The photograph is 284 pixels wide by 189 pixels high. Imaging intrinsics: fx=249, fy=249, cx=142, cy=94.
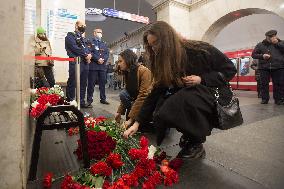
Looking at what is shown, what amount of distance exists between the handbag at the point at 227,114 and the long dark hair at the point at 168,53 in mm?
390

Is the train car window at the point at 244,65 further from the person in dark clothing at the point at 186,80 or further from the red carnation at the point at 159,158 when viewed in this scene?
the red carnation at the point at 159,158

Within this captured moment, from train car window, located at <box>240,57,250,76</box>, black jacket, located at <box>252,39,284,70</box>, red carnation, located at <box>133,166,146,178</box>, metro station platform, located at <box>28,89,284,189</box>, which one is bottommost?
metro station platform, located at <box>28,89,284,189</box>

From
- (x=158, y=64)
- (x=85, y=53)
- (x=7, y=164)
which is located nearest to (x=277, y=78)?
(x=85, y=53)

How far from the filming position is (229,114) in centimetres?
206

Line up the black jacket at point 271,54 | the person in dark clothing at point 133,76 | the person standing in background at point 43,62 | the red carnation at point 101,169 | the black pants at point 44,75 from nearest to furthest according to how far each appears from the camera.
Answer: the red carnation at point 101,169 → the person in dark clothing at point 133,76 → the black pants at point 44,75 → the person standing in background at point 43,62 → the black jacket at point 271,54

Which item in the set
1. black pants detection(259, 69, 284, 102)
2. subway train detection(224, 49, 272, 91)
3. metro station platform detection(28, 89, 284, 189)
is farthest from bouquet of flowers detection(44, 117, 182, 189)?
subway train detection(224, 49, 272, 91)

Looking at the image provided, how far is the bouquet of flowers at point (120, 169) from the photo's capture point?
1627mm

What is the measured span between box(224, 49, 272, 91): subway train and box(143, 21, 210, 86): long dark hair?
1228 centimetres

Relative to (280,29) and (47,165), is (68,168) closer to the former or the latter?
(47,165)

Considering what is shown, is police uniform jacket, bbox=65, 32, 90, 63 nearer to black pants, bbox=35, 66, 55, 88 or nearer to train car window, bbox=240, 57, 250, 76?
black pants, bbox=35, 66, 55, 88

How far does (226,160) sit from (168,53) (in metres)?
1.10

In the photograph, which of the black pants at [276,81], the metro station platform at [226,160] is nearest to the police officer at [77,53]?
the metro station platform at [226,160]

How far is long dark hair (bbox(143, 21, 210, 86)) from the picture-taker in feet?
6.81

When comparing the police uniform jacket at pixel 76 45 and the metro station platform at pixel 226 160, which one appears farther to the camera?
the police uniform jacket at pixel 76 45
